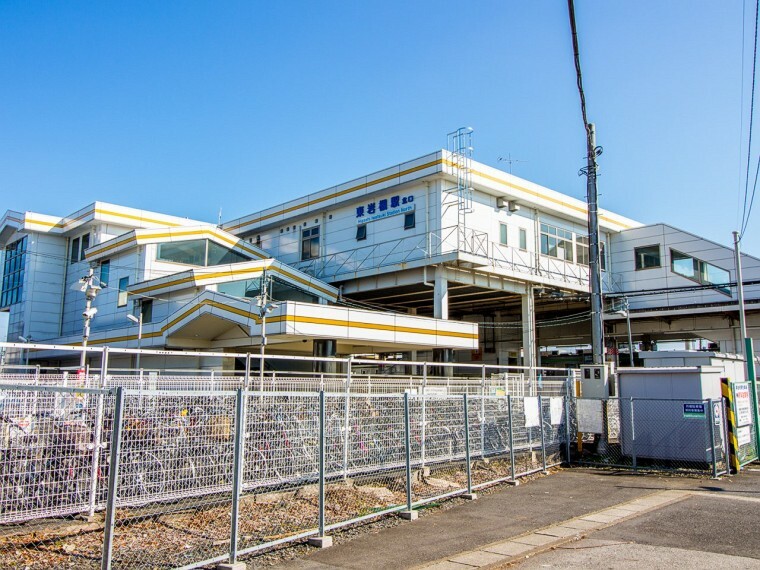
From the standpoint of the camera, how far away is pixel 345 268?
33125 millimetres

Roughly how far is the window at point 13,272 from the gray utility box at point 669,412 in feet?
133

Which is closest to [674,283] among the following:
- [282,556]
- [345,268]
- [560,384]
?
[345,268]

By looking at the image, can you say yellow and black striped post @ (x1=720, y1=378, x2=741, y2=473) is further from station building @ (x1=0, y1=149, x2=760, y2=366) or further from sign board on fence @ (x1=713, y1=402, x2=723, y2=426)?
station building @ (x1=0, y1=149, x2=760, y2=366)

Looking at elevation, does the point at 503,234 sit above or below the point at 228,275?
above

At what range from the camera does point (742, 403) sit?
48.9 feet

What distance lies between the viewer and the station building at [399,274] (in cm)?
2748

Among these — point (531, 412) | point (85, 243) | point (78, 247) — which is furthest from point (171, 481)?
point (78, 247)

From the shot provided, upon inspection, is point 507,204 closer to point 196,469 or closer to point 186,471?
point 196,469

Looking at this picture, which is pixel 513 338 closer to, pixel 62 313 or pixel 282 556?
pixel 62 313

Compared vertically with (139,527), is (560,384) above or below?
above

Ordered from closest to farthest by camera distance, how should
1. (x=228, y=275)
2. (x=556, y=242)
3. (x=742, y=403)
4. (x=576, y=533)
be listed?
(x=576, y=533)
(x=742, y=403)
(x=228, y=275)
(x=556, y=242)

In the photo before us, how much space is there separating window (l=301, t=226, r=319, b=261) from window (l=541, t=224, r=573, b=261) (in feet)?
40.1

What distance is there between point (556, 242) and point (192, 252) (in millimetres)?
19529

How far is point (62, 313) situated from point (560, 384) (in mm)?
36501
